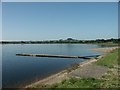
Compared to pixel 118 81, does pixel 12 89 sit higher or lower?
lower

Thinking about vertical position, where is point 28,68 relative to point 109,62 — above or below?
below

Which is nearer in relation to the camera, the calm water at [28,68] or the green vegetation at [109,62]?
the green vegetation at [109,62]

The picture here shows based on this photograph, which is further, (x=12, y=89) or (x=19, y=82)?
(x=19, y=82)

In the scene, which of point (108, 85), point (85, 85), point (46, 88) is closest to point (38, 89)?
point (46, 88)

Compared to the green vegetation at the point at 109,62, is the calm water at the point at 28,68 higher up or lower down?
lower down

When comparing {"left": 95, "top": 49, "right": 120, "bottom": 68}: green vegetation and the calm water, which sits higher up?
{"left": 95, "top": 49, "right": 120, "bottom": 68}: green vegetation

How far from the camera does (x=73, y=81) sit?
1700 centimetres

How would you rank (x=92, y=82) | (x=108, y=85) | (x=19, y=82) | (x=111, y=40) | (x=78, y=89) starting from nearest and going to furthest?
1. (x=78, y=89)
2. (x=108, y=85)
3. (x=92, y=82)
4. (x=19, y=82)
5. (x=111, y=40)

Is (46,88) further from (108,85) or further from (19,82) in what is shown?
(19,82)

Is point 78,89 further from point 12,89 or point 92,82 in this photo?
point 12,89

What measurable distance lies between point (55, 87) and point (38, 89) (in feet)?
3.84

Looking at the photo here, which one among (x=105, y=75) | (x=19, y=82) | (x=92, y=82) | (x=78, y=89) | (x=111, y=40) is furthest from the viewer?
(x=111, y=40)

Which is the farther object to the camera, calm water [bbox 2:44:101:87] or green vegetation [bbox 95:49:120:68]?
calm water [bbox 2:44:101:87]

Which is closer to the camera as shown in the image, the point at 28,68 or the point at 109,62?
the point at 109,62
